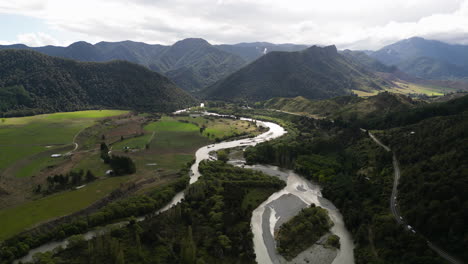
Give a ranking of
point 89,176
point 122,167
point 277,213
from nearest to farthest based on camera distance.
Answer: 1. point 277,213
2. point 89,176
3. point 122,167

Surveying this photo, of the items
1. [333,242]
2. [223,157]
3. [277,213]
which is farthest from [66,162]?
[333,242]

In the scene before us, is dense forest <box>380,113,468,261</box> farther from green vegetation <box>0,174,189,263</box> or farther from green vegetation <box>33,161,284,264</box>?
green vegetation <box>0,174,189,263</box>

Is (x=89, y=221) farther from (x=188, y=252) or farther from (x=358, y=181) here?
(x=358, y=181)

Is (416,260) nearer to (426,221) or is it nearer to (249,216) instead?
(426,221)

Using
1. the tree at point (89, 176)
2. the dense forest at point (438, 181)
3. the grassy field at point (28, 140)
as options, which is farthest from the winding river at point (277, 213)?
the grassy field at point (28, 140)

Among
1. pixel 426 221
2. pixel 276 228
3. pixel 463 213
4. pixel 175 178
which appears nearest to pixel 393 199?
pixel 426 221

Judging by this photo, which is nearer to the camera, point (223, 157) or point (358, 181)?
point (358, 181)

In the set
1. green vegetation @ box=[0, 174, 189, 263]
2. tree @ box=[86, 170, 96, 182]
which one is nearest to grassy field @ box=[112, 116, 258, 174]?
tree @ box=[86, 170, 96, 182]
